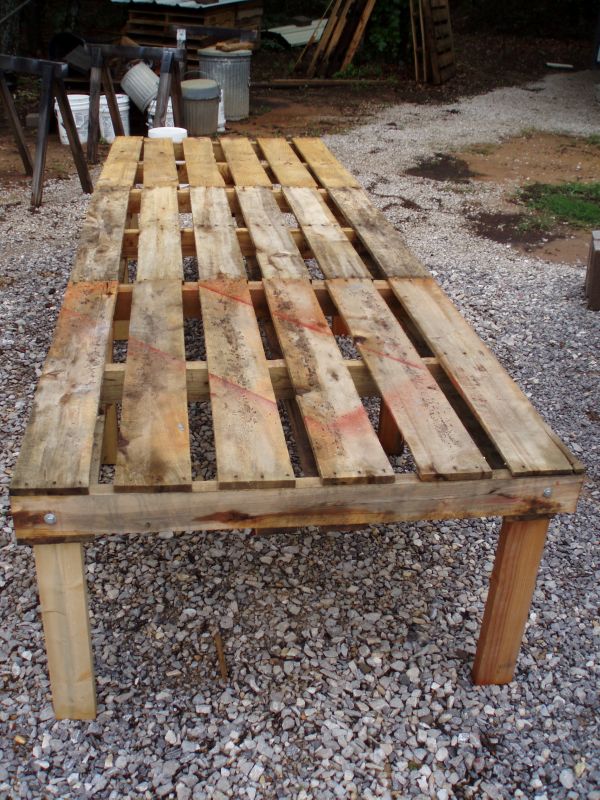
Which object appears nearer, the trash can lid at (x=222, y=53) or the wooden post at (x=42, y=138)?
the wooden post at (x=42, y=138)

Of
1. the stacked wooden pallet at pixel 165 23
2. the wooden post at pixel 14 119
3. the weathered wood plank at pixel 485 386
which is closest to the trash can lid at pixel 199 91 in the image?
the stacked wooden pallet at pixel 165 23

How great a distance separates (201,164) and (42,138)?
231cm

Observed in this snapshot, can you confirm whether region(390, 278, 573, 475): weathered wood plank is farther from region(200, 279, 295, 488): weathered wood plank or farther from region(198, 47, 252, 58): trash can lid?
region(198, 47, 252, 58): trash can lid

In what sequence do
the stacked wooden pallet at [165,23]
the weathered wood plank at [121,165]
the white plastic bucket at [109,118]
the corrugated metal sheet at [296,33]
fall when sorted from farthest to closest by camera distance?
the corrugated metal sheet at [296,33] < the stacked wooden pallet at [165,23] < the white plastic bucket at [109,118] < the weathered wood plank at [121,165]

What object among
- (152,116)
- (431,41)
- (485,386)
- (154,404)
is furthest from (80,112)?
(485,386)

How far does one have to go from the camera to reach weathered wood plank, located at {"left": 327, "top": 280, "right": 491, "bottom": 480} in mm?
1800

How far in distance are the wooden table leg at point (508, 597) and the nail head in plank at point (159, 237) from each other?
1.45 meters

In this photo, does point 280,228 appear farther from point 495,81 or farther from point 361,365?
point 495,81

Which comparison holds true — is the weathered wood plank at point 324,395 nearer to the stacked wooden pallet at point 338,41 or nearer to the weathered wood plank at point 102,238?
the weathered wood plank at point 102,238

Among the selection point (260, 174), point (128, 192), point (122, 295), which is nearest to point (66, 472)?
point (122, 295)

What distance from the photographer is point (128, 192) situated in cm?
360

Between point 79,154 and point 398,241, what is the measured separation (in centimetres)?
383

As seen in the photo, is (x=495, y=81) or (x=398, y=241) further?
(x=495, y=81)

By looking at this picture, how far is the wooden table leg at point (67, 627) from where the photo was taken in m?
1.76
